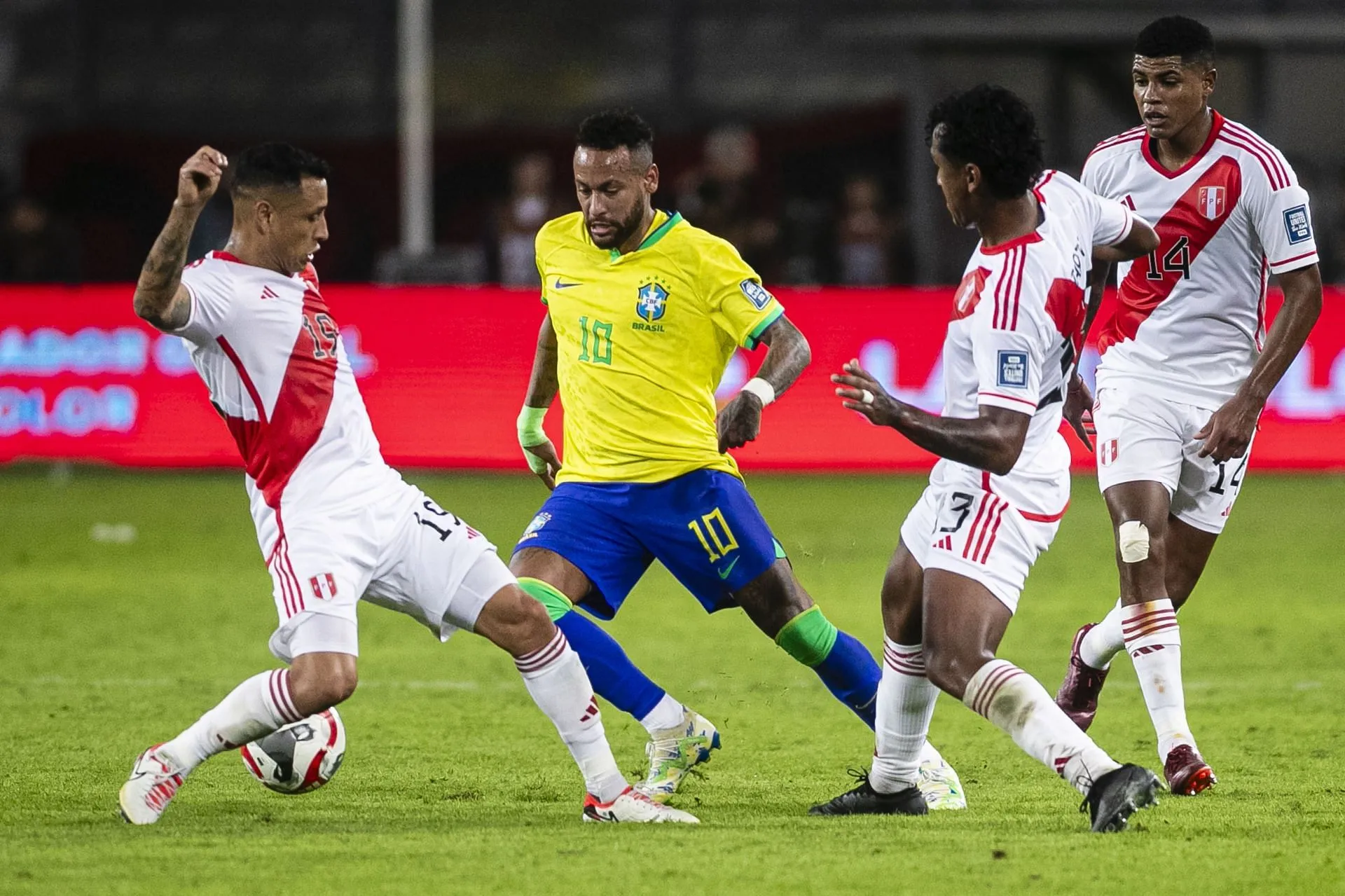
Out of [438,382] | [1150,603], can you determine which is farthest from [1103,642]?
[438,382]

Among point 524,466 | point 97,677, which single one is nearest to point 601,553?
point 97,677

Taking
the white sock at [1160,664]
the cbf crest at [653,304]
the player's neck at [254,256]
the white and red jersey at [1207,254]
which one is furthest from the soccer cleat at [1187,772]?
the player's neck at [254,256]

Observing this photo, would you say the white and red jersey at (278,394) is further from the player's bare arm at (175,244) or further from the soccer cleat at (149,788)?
the soccer cleat at (149,788)

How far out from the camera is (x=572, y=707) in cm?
580

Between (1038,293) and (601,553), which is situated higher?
(1038,293)

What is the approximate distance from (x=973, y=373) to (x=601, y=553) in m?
1.49

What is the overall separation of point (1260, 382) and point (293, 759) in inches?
130

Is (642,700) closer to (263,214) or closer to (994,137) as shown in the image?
(263,214)

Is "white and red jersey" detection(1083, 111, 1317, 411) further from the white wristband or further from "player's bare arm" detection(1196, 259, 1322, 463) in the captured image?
the white wristband

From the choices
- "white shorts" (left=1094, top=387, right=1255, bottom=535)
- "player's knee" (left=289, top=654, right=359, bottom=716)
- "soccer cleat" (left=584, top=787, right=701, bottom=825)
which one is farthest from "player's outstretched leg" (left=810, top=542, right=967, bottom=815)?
"player's knee" (left=289, top=654, right=359, bottom=716)

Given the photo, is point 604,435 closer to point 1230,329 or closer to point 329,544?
point 329,544

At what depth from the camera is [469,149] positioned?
2417 cm

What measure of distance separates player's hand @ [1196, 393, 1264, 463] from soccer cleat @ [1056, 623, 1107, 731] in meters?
0.92

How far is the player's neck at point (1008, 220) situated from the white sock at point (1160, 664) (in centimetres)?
178
